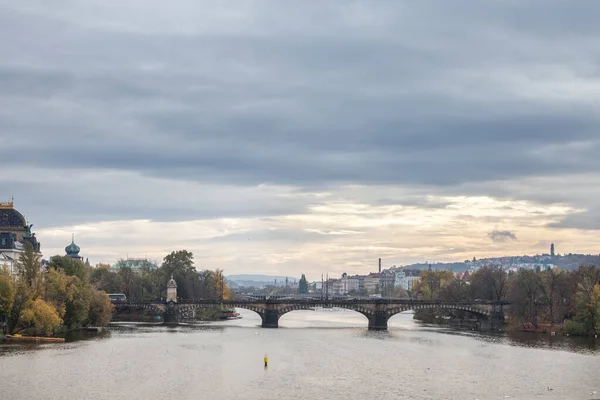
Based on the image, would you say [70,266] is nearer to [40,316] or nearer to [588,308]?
[40,316]

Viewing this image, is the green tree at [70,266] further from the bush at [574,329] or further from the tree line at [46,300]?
the bush at [574,329]

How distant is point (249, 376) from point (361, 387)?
42.1ft

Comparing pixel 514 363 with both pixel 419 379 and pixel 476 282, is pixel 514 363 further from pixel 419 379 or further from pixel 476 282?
pixel 476 282

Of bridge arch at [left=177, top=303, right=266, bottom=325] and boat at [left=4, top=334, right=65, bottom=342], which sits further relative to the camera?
bridge arch at [left=177, top=303, right=266, bottom=325]

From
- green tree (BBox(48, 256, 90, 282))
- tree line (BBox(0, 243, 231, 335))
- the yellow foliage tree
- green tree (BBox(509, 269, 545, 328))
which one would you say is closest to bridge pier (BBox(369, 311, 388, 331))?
green tree (BBox(509, 269, 545, 328))

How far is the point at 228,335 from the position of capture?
139125mm

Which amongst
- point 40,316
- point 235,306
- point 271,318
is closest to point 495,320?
point 271,318

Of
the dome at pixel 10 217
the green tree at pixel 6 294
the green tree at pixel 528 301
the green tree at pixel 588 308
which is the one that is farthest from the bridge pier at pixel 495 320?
the dome at pixel 10 217

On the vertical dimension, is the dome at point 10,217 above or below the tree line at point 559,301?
above

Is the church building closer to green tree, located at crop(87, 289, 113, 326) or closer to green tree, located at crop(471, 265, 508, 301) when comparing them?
green tree, located at crop(87, 289, 113, 326)

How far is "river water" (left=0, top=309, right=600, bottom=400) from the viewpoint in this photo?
250 feet

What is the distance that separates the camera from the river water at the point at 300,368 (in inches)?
2995

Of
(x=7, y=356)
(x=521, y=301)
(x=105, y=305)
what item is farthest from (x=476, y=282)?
(x=7, y=356)

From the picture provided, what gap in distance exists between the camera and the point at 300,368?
3661 inches
